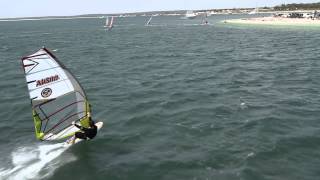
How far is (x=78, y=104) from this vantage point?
2341 cm

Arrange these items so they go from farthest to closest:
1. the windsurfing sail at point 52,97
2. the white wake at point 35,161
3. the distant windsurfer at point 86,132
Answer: the distant windsurfer at point 86,132, the white wake at point 35,161, the windsurfing sail at point 52,97

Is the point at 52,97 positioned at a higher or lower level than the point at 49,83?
lower

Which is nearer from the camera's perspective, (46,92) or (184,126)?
(46,92)

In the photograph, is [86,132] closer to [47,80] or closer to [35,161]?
[35,161]

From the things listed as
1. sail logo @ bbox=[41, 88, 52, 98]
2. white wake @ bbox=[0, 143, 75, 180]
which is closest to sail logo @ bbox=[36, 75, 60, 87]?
sail logo @ bbox=[41, 88, 52, 98]

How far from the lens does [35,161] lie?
2223 centimetres

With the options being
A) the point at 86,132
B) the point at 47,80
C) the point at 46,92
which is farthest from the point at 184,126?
the point at 47,80

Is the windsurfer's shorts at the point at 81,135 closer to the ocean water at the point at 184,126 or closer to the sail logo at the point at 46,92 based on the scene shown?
the ocean water at the point at 184,126

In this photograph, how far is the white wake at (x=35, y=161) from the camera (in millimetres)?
20734

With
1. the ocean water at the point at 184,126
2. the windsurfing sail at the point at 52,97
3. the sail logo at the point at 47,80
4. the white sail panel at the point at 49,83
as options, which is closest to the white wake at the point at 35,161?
the ocean water at the point at 184,126

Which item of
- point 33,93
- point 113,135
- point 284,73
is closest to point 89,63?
point 284,73

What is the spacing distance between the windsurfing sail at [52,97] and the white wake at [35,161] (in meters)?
0.96

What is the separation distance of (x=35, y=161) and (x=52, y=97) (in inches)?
143

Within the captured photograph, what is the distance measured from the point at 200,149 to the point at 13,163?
10326 mm
